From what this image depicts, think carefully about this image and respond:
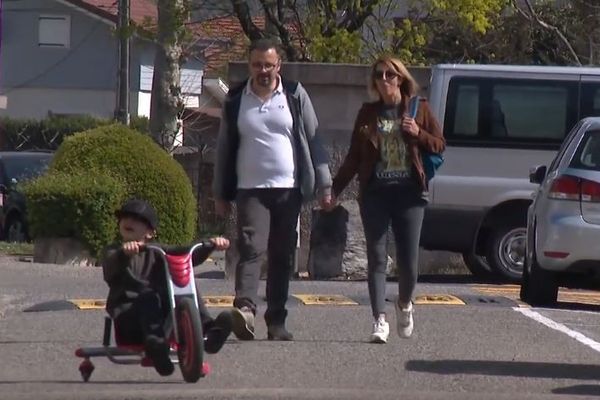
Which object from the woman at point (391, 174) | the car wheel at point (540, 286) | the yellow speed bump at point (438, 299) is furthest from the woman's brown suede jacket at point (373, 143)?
the yellow speed bump at point (438, 299)

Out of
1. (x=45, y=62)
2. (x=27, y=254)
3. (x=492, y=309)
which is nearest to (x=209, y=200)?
(x=27, y=254)

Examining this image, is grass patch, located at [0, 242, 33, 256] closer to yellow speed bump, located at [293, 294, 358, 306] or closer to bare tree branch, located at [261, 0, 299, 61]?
bare tree branch, located at [261, 0, 299, 61]

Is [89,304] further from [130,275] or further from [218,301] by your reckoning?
[130,275]

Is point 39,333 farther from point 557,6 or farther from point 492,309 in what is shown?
point 557,6

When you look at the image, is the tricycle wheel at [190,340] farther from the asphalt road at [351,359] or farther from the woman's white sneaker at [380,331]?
the woman's white sneaker at [380,331]

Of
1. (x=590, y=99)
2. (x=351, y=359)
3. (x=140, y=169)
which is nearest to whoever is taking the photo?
(x=351, y=359)

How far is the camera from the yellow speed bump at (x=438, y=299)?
1164 centimetres

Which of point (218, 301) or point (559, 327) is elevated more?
point (559, 327)

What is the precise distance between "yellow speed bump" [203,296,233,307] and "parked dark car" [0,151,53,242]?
10500mm

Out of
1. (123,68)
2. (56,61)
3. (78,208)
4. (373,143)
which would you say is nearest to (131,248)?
(373,143)

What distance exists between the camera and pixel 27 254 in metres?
19.7

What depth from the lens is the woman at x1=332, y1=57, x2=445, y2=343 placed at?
30.2 feet

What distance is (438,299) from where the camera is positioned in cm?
1186

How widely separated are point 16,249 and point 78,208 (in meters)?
4.49
